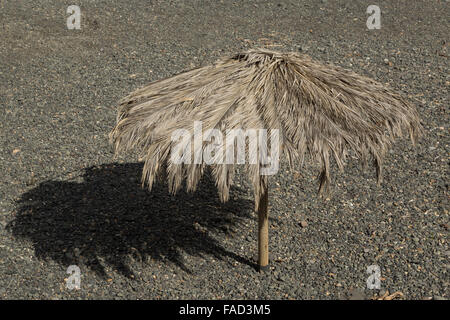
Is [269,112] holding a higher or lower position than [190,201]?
higher

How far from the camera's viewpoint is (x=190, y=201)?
6.49 m

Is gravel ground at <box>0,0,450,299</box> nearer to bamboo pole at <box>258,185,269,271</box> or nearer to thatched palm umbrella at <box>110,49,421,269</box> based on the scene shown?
bamboo pole at <box>258,185,269,271</box>

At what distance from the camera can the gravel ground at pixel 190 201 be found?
5555 mm

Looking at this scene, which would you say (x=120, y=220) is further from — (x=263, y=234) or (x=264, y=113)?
(x=264, y=113)

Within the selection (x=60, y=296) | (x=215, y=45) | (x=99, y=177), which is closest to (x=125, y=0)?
(x=215, y=45)

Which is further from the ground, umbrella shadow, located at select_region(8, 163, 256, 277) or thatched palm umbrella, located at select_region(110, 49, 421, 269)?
thatched palm umbrella, located at select_region(110, 49, 421, 269)

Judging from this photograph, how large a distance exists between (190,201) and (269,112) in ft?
6.60

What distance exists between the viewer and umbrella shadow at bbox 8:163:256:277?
5852 mm

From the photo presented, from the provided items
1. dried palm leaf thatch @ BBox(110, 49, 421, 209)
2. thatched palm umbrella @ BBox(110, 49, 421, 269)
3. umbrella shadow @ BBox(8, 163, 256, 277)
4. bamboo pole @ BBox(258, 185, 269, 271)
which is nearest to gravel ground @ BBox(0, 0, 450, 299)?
umbrella shadow @ BBox(8, 163, 256, 277)

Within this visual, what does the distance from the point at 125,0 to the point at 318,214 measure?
6.66 meters

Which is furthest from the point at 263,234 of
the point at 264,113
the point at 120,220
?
the point at 120,220

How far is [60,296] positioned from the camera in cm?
540

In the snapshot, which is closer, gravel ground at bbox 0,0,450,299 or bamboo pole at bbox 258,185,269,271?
bamboo pole at bbox 258,185,269,271

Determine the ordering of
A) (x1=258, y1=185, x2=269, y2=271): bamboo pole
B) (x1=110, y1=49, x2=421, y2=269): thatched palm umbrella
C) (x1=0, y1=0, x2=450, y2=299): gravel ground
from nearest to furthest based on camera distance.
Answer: (x1=110, y1=49, x2=421, y2=269): thatched palm umbrella < (x1=258, y1=185, x2=269, y2=271): bamboo pole < (x1=0, y1=0, x2=450, y2=299): gravel ground
